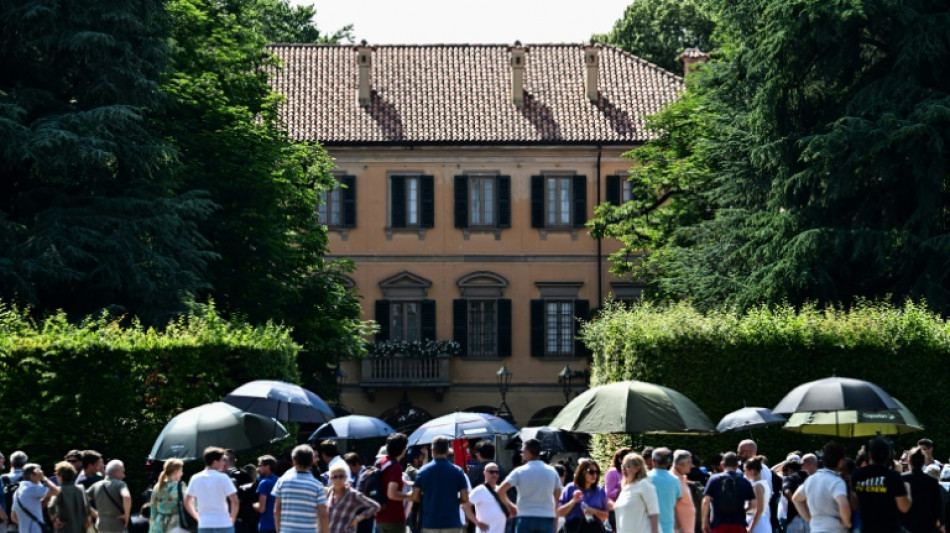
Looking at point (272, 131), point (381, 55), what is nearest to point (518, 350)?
point (381, 55)

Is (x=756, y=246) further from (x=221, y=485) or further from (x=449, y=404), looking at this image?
(x=221, y=485)

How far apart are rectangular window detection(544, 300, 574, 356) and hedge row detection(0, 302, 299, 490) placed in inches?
1111

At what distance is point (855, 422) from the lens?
24.1m

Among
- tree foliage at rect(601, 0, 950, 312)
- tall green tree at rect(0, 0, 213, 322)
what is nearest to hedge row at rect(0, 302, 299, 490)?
tall green tree at rect(0, 0, 213, 322)

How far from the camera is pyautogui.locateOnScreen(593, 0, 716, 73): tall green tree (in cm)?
7106

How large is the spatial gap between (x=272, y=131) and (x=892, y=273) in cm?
1581

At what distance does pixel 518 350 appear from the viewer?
58.2 m

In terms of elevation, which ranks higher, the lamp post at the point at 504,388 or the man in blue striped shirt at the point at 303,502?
the lamp post at the point at 504,388

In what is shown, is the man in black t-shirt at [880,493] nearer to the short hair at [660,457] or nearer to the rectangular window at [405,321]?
the short hair at [660,457]

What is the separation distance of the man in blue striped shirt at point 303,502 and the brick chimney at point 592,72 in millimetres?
43465

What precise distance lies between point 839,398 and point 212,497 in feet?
25.7

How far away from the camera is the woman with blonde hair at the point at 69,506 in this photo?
65.7ft

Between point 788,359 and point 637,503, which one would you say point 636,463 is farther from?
point 788,359

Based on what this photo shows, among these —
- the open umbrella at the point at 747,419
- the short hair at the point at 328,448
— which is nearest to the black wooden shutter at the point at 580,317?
the open umbrella at the point at 747,419
